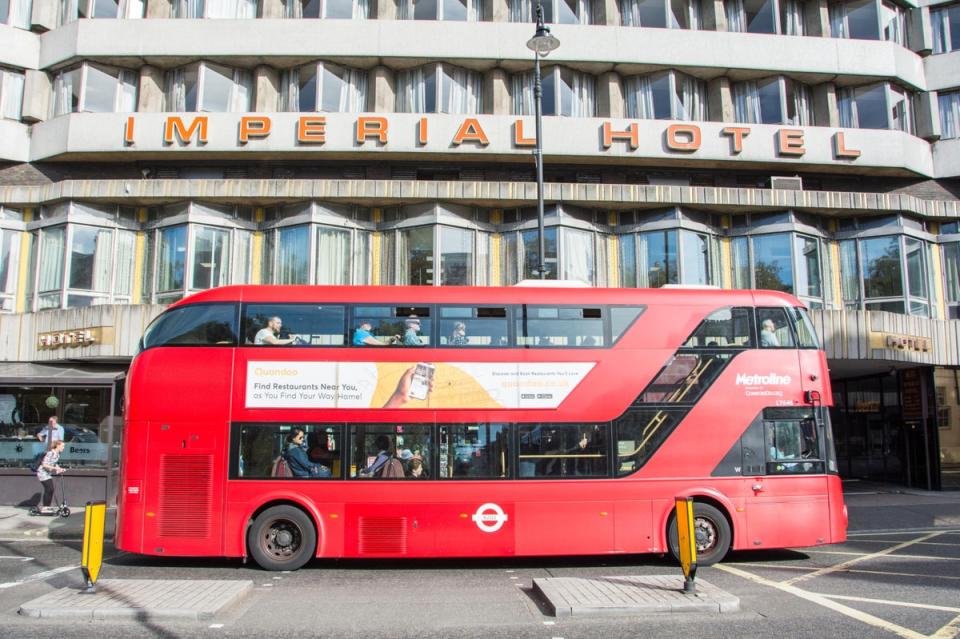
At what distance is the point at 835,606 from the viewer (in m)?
8.07

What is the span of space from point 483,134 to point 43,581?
1497 cm

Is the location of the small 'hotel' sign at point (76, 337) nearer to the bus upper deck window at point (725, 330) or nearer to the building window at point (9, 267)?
the building window at point (9, 267)

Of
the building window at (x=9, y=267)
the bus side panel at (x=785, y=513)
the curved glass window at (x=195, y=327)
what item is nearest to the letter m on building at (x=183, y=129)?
the building window at (x=9, y=267)

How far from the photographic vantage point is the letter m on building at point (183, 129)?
1988cm

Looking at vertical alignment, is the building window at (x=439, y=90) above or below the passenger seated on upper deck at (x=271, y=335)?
above

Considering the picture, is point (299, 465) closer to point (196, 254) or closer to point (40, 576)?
point (40, 576)

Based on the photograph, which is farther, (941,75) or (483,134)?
(941,75)

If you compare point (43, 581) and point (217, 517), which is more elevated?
point (217, 517)

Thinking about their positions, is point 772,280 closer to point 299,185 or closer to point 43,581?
point 299,185

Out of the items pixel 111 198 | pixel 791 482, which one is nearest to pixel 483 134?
pixel 111 198

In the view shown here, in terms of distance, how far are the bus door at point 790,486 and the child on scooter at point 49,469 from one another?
1393 cm

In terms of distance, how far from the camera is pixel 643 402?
1054 cm

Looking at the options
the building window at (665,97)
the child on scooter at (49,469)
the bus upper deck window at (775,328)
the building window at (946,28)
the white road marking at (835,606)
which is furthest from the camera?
the building window at (946,28)

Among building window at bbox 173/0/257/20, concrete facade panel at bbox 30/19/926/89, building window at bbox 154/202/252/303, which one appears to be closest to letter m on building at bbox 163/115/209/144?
building window at bbox 154/202/252/303
